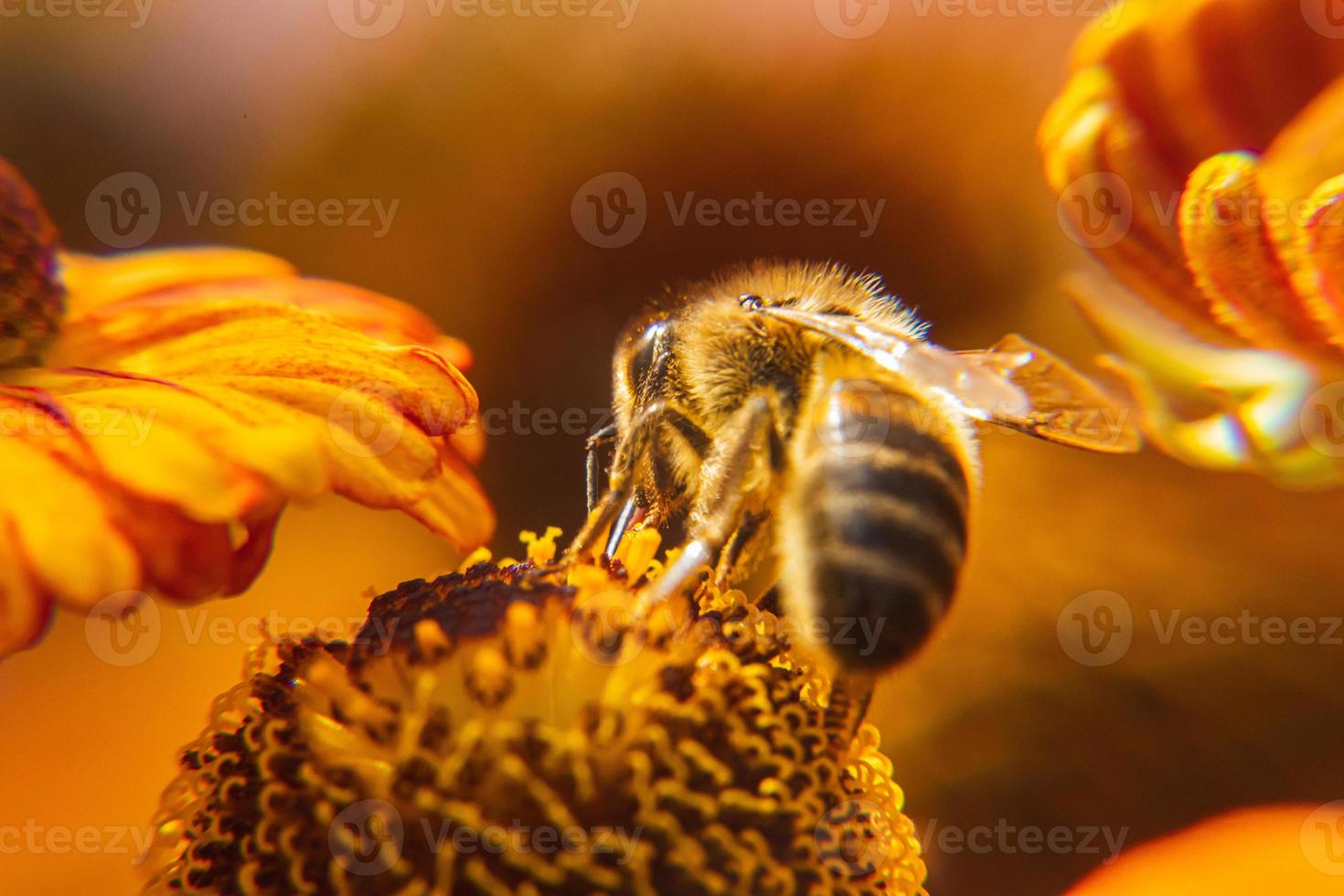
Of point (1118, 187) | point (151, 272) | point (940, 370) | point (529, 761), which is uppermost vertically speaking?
point (1118, 187)

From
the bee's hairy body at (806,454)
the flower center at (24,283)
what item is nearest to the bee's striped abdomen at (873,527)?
the bee's hairy body at (806,454)

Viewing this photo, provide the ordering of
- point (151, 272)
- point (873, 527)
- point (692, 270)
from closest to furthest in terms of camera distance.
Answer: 1. point (873, 527)
2. point (151, 272)
3. point (692, 270)

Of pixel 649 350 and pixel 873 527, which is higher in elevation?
pixel 649 350

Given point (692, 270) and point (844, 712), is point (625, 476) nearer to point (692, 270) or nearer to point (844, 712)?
point (844, 712)

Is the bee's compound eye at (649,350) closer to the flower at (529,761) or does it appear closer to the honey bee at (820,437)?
the honey bee at (820,437)

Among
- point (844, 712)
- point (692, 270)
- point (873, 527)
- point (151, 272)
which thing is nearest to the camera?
point (873, 527)

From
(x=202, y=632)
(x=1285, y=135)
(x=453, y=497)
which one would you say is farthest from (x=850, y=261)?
(x=202, y=632)

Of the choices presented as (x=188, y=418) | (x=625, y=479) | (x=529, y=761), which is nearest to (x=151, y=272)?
(x=188, y=418)
